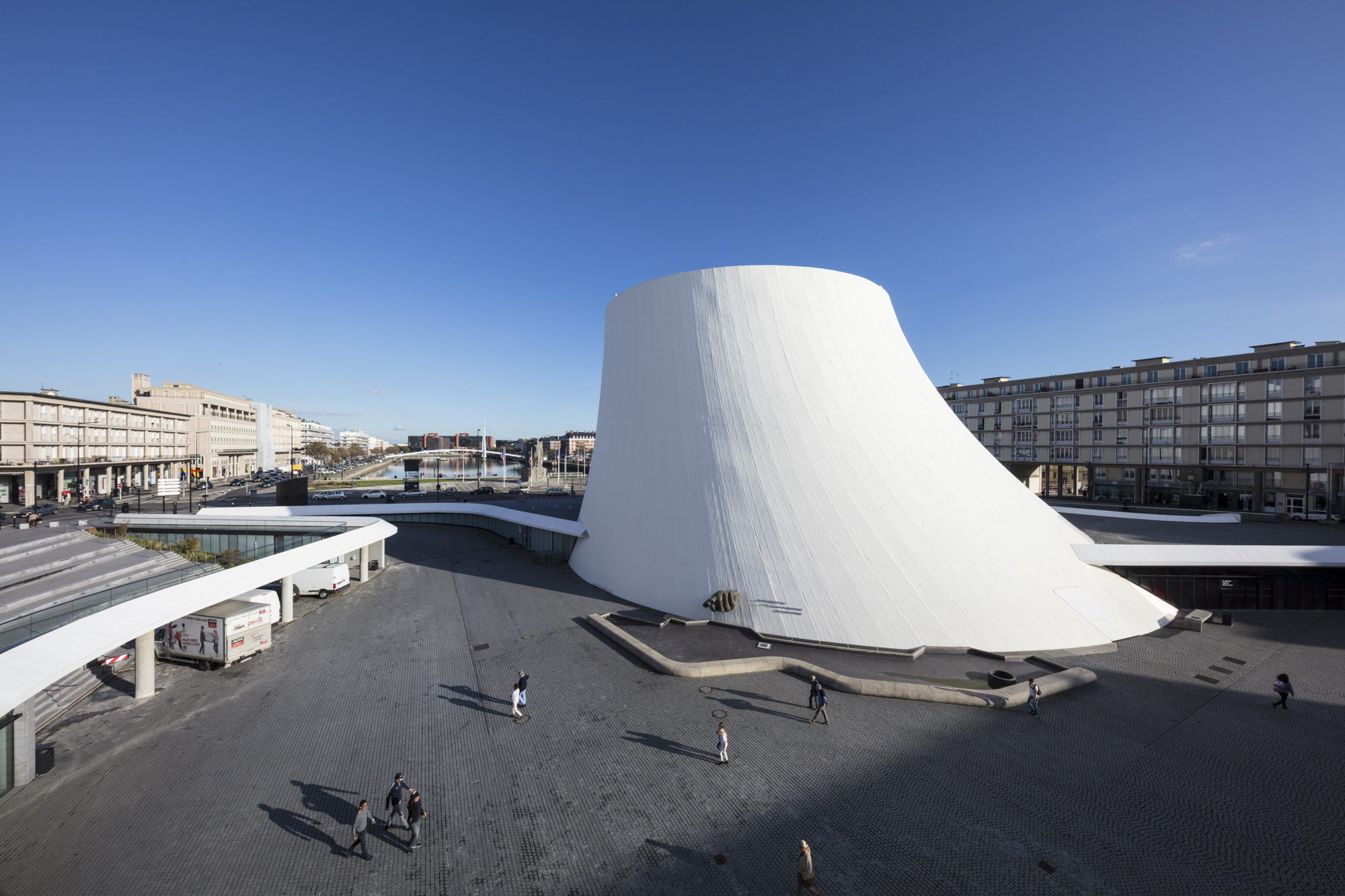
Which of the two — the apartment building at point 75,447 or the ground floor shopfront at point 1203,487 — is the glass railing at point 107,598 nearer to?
the apartment building at point 75,447

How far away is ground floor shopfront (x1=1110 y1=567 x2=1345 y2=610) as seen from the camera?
1800 cm

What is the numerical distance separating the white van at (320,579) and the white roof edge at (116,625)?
3.00 meters

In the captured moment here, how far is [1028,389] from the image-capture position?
55.7 metres

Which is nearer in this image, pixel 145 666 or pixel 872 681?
pixel 872 681

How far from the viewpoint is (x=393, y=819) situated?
305 inches

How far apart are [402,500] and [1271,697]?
48.3 m

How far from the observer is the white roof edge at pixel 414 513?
77.0 ft

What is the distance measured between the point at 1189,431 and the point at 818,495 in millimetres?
50762

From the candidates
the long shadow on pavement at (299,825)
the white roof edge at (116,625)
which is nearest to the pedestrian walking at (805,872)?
the long shadow on pavement at (299,825)

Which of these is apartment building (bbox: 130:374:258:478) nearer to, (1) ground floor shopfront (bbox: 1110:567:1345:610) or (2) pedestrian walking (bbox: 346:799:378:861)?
(2) pedestrian walking (bbox: 346:799:378:861)

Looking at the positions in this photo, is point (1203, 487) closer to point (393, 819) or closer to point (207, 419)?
point (393, 819)

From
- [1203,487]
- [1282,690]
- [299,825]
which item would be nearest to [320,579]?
[299,825]

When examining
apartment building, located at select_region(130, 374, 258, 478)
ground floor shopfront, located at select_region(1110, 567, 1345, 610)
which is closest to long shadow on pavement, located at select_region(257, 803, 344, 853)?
ground floor shopfront, located at select_region(1110, 567, 1345, 610)

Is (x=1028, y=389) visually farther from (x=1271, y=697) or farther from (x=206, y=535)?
(x=206, y=535)
